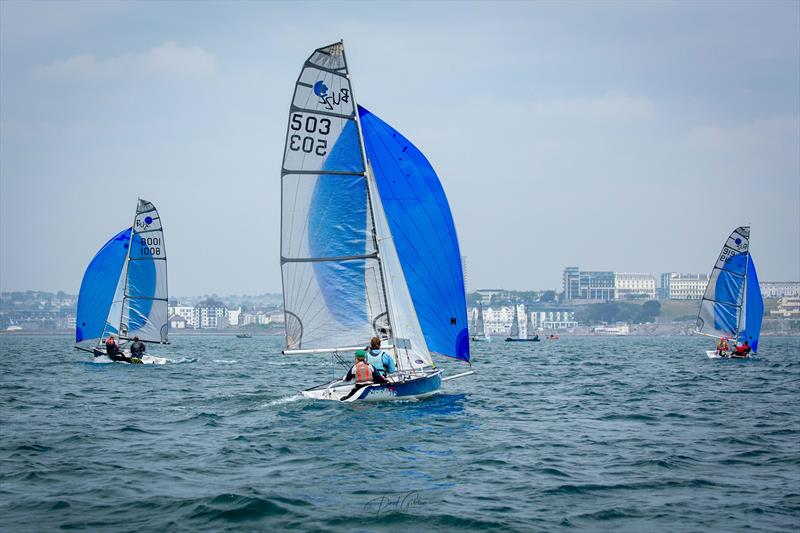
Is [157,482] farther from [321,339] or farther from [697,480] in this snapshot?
[321,339]

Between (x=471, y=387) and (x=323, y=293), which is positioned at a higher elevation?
(x=323, y=293)

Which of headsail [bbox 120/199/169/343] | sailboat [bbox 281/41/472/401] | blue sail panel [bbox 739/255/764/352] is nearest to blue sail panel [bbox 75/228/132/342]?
headsail [bbox 120/199/169/343]

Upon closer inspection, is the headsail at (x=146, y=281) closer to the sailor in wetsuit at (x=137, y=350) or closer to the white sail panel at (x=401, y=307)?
the sailor in wetsuit at (x=137, y=350)

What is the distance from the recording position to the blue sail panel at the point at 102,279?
44.7 meters

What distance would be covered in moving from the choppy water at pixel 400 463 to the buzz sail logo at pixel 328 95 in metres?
7.38

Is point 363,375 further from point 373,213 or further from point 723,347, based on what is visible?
point 723,347

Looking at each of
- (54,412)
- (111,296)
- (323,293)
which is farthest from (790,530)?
(111,296)

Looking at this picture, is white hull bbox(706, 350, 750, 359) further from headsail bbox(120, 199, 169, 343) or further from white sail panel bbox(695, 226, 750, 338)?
headsail bbox(120, 199, 169, 343)

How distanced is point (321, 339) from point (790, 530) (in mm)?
13274

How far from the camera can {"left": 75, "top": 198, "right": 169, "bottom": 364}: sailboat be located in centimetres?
4434

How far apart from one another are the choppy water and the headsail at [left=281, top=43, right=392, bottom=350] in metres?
2.24

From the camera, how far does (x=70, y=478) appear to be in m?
12.2

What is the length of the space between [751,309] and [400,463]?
42.8m

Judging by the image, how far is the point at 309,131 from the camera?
2027 centimetres
